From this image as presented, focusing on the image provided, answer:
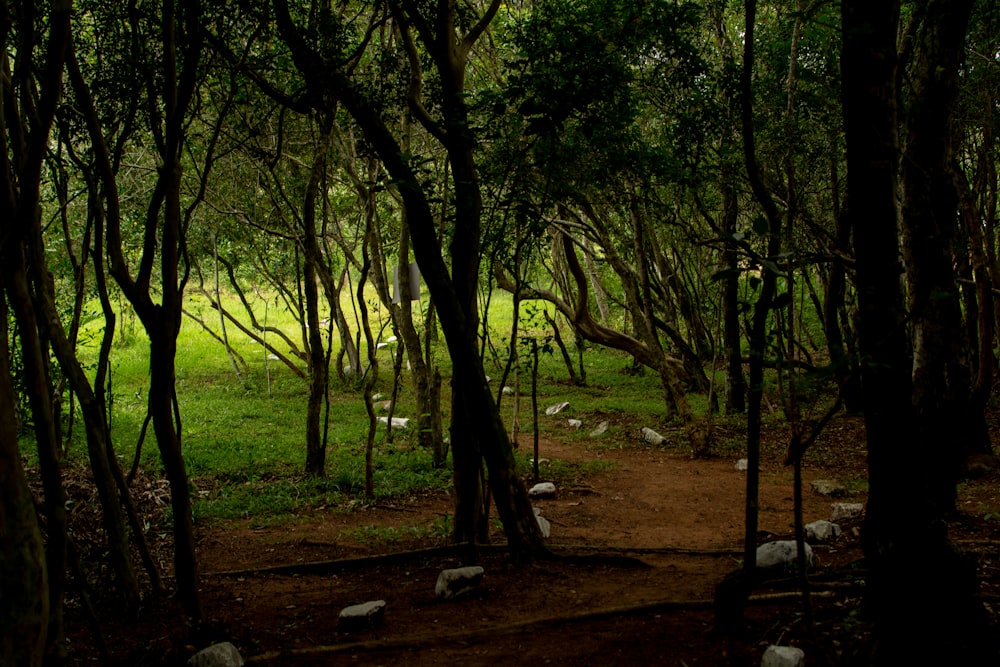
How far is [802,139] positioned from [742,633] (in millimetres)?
7528

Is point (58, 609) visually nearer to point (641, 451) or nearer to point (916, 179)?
point (916, 179)

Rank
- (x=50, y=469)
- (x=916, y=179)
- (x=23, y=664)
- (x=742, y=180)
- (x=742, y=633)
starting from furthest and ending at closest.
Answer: (x=742, y=180) < (x=916, y=179) < (x=742, y=633) < (x=50, y=469) < (x=23, y=664)

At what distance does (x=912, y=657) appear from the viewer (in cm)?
297

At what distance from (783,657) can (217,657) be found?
2.63 m

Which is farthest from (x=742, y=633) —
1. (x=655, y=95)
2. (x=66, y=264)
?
(x=66, y=264)

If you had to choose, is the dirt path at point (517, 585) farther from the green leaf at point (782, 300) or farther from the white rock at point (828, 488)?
the green leaf at point (782, 300)

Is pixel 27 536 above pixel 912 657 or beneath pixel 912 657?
above

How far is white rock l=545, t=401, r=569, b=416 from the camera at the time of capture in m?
14.8

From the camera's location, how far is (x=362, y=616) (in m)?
4.61

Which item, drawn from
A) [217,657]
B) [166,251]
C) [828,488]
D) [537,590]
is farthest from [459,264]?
[828,488]

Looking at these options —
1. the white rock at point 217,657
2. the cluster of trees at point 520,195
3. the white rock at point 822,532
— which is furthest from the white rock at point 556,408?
the white rock at point 217,657

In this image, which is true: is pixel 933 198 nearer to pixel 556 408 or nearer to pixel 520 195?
pixel 520 195

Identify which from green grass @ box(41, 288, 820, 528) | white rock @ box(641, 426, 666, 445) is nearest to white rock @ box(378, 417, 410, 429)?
green grass @ box(41, 288, 820, 528)

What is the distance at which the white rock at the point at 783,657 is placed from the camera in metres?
3.22
